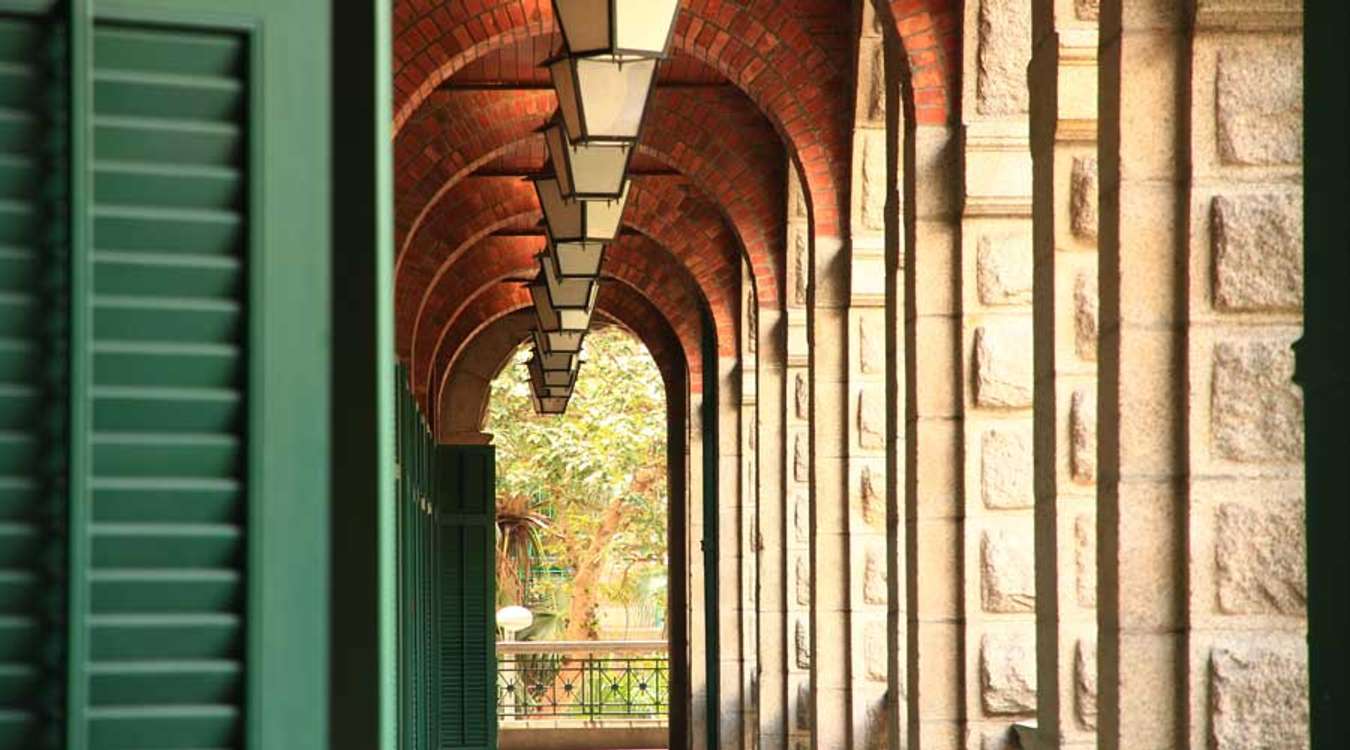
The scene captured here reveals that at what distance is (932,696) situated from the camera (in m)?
8.19

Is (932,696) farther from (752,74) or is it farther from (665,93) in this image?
(665,93)

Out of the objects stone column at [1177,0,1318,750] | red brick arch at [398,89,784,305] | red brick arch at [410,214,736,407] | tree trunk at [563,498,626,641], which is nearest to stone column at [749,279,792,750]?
red brick arch at [398,89,784,305]

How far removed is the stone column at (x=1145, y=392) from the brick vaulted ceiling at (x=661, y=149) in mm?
3043

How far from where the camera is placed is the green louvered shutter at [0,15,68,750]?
6.66 ft

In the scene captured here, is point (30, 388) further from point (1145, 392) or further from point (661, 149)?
point (661, 149)

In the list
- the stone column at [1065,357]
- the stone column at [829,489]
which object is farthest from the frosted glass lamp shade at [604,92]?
the stone column at [829,489]

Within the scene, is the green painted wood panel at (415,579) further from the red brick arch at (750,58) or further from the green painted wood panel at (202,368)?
the green painted wood panel at (202,368)

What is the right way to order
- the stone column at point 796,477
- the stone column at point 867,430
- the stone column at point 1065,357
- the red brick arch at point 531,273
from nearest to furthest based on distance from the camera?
1. the stone column at point 1065,357
2. the stone column at point 867,430
3. the stone column at point 796,477
4. the red brick arch at point 531,273

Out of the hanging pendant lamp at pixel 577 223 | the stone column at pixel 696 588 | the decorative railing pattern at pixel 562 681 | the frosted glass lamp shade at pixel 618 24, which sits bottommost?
the decorative railing pattern at pixel 562 681

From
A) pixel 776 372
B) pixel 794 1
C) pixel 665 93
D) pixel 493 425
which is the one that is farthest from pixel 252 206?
pixel 493 425

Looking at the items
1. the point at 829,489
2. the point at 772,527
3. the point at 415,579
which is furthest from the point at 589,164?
the point at 772,527

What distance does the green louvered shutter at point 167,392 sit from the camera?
2080 mm

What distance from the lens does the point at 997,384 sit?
323 inches

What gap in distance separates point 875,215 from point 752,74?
1.09 metres
